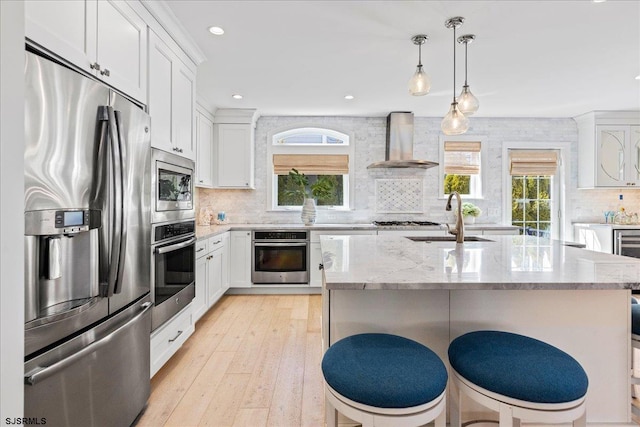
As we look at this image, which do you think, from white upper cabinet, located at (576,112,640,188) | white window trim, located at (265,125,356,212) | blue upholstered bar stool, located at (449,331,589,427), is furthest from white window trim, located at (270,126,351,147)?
blue upholstered bar stool, located at (449,331,589,427)

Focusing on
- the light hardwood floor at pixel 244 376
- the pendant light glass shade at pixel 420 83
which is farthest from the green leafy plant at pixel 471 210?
the pendant light glass shade at pixel 420 83

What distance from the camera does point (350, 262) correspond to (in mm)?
1527

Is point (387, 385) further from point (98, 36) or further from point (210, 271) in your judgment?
point (210, 271)

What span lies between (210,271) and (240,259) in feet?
2.65

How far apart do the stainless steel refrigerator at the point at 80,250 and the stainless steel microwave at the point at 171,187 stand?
1.04ft

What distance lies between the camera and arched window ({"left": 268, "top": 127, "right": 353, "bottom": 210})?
A: 15.6 ft

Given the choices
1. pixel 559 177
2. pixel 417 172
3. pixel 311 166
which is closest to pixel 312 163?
pixel 311 166

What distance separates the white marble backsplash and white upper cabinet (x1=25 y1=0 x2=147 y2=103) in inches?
112

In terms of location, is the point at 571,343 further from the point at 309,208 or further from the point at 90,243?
the point at 309,208

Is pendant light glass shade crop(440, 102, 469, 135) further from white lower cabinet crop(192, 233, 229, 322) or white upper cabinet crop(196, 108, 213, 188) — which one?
white upper cabinet crop(196, 108, 213, 188)

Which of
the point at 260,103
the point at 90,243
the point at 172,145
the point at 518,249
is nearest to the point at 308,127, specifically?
the point at 260,103

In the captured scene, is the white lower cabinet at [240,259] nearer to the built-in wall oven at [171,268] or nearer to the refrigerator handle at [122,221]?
the built-in wall oven at [171,268]

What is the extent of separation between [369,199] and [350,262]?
3.38 meters

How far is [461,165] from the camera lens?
15.9 ft
